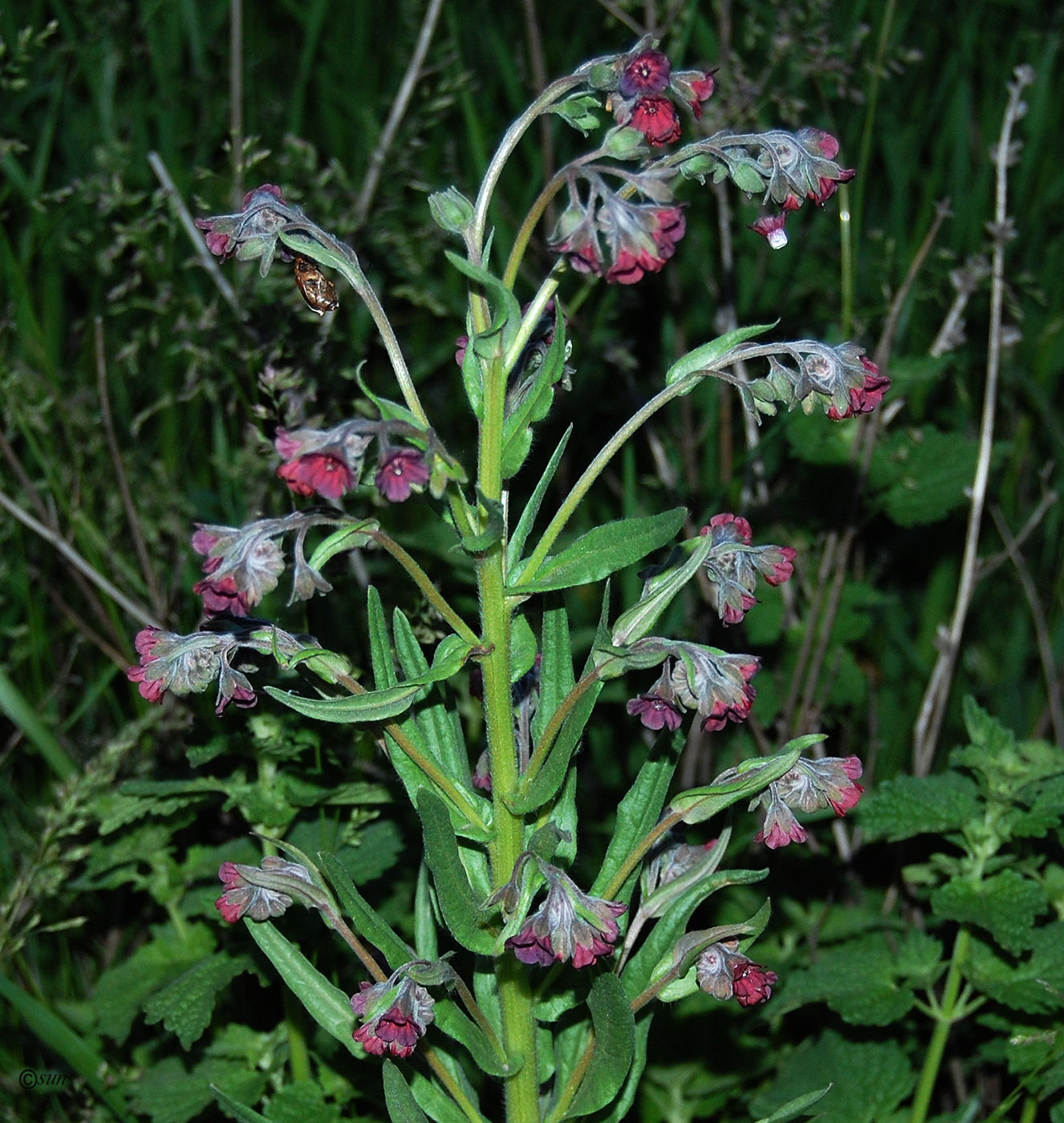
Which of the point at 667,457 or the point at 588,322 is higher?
the point at 588,322

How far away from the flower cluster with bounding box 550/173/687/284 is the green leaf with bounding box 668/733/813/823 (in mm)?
804

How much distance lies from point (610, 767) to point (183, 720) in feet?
3.83

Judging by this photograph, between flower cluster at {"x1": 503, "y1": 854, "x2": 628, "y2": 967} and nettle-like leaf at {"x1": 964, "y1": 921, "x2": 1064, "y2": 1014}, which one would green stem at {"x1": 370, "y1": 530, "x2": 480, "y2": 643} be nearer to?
flower cluster at {"x1": 503, "y1": 854, "x2": 628, "y2": 967}

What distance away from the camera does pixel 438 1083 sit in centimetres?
249

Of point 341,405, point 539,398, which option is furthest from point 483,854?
point 341,405

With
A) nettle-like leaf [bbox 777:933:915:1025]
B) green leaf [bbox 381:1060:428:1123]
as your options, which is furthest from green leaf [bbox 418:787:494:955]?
nettle-like leaf [bbox 777:933:915:1025]

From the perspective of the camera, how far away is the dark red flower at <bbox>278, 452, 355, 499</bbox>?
1765 mm

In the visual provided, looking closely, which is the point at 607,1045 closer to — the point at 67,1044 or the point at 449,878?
the point at 449,878

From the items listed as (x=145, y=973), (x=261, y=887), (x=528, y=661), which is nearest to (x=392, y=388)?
(x=145, y=973)

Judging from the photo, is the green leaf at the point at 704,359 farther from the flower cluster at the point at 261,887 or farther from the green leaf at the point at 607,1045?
the flower cluster at the point at 261,887

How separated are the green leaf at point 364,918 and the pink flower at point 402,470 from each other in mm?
702

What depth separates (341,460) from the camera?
1776mm

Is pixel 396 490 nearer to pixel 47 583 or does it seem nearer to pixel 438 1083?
pixel 438 1083

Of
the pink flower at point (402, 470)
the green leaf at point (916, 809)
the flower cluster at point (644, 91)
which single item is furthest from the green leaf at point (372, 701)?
the green leaf at point (916, 809)
